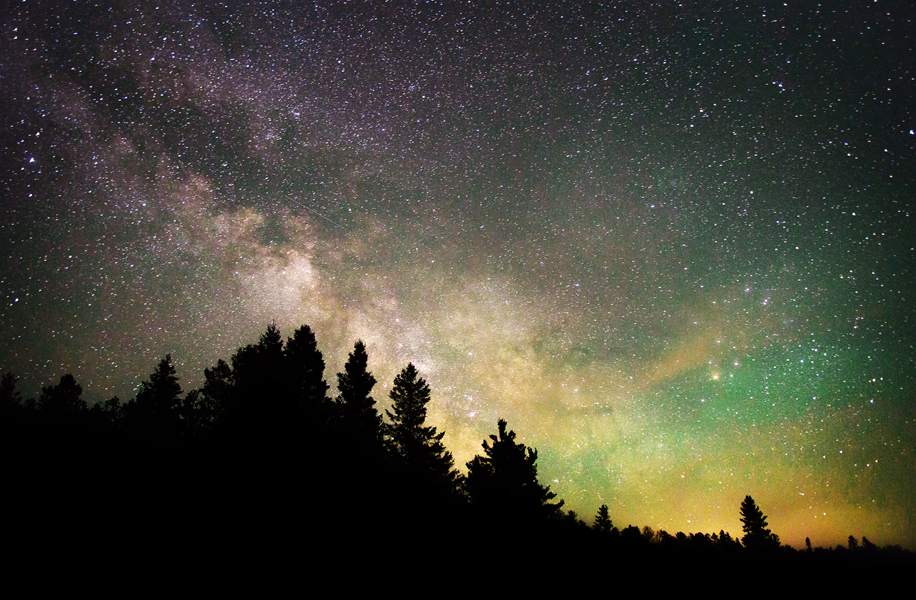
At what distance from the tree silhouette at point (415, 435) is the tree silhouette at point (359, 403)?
2.20 metres

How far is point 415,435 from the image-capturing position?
25562mm

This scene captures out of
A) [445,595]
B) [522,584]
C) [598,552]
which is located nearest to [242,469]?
[445,595]

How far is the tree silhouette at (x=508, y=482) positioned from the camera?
22.3m

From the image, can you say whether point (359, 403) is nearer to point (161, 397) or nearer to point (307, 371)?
point (307, 371)

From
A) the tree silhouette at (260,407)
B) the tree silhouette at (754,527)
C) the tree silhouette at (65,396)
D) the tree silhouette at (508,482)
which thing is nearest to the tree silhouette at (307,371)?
the tree silhouette at (260,407)

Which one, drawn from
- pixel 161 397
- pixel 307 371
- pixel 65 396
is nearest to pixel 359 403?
pixel 307 371

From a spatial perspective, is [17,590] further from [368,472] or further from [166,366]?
[166,366]

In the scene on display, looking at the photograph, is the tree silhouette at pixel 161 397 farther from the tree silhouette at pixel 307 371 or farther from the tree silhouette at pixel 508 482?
the tree silhouette at pixel 508 482

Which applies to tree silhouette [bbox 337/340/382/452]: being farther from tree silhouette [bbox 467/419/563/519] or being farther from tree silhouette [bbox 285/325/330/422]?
tree silhouette [bbox 467/419/563/519]

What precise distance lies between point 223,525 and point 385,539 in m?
4.04

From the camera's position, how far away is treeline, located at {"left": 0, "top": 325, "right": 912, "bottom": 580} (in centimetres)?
774

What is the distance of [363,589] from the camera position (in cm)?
688

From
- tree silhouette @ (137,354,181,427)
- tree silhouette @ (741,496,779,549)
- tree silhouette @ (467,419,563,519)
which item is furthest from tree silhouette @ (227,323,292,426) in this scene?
tree silhouette @ (741,496,779,549)

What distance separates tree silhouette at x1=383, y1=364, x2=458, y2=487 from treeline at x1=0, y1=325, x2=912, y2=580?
0.08 m
